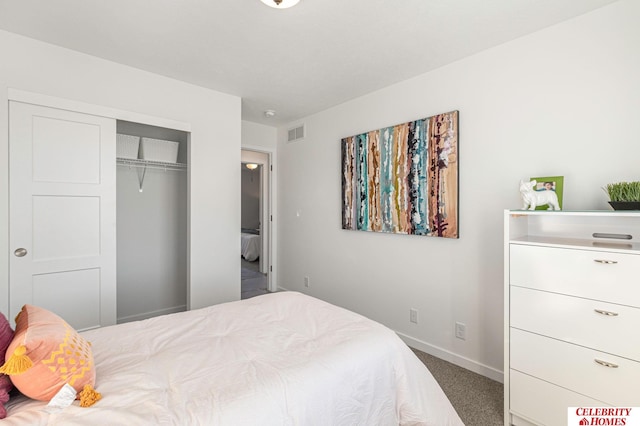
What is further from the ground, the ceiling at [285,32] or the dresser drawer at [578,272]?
Answer: the ceiling at [285,32]

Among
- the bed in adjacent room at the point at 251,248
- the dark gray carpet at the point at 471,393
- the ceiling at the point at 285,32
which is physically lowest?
the dark gray carpet at the point at 471,393

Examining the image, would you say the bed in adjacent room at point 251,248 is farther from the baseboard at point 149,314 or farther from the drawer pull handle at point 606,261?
the drawer pull handle at point 606,261

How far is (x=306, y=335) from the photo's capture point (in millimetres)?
1594

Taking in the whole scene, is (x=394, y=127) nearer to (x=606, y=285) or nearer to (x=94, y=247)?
(x=606, y=285)

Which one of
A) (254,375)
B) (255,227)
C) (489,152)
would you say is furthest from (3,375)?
(255,227)

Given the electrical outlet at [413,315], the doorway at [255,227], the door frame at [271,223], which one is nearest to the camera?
the electrical outlet at [413,315]

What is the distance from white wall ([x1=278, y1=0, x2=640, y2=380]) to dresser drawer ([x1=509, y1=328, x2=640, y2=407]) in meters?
→ 0.55

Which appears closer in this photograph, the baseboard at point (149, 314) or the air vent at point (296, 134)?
the baseboard at point (149, 314)

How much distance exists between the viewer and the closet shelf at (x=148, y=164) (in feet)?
10.7

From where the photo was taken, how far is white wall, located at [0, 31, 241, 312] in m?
2.24

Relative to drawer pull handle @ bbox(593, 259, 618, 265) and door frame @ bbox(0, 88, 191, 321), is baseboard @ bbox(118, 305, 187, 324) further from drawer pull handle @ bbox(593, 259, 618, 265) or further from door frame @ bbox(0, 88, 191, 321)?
drawer pull handle @ bbox(593, 259, 618, 265)

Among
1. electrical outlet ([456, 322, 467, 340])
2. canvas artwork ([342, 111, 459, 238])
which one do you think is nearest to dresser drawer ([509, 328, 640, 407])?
electrical outlet ([456, 322, 467, 340])

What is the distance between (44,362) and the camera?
1005mm

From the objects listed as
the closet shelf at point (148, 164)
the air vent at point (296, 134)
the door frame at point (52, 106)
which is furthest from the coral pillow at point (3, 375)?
the air vent at point (296, 134)
